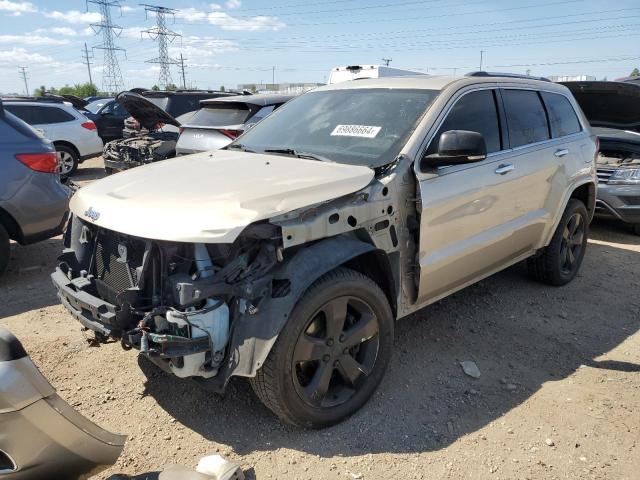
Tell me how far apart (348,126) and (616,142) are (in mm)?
5408

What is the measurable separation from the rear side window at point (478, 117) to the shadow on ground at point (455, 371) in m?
1.46

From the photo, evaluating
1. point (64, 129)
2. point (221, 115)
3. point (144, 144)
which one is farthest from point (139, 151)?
point (64, 129)

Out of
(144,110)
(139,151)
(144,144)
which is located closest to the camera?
(144,110)

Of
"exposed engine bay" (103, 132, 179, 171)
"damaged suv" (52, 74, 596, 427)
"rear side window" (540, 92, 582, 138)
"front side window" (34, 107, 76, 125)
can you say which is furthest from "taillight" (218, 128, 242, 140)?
"front side window" (34, 107, 76, 125)

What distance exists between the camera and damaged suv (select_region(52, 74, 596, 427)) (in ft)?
8.34

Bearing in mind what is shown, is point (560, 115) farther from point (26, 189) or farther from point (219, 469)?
point (26, 189)

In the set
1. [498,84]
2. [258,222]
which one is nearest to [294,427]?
A: [258,222]

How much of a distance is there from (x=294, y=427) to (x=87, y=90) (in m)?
69.7

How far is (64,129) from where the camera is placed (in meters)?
11.6

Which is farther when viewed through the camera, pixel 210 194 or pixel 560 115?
pixel 560 115

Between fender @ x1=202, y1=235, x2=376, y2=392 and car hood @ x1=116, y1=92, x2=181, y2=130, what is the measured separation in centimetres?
595

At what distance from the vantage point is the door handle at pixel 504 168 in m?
3.81

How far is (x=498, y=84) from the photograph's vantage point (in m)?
4.12

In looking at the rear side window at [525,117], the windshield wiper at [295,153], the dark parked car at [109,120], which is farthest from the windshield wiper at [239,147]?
the dark parked car at [109,120]
